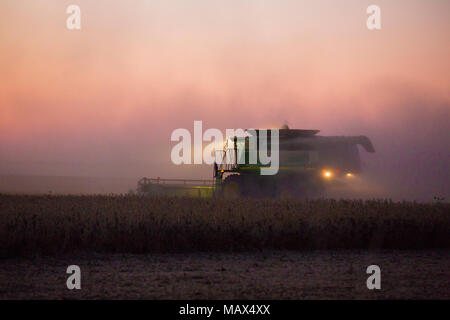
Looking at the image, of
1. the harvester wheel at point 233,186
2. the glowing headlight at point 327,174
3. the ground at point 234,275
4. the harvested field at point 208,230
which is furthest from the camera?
the harvester wheel at point 233,186

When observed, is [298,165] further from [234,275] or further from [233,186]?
[234,275]

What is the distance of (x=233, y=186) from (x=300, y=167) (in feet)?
10.3

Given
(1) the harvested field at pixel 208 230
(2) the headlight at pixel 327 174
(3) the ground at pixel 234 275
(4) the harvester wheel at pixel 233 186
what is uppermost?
(2) the headlight at pixel 327 174

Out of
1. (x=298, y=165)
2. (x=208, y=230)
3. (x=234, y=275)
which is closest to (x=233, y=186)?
(x=298, y=165)

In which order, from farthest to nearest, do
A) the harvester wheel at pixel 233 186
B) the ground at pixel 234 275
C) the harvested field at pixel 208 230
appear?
the harvester wheel at pixel 233 186 → the harvested field at pixel 208 230 → the ground at pixel 234 275

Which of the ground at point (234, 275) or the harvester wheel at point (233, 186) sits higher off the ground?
the harvester wheel at point (233, 186)

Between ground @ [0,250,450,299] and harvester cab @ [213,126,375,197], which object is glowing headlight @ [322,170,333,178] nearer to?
harvester cab @ [213,126,375,197]

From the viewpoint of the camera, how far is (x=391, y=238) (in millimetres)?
12820

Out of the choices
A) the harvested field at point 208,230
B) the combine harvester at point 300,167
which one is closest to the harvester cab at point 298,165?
the combine harvester at point 300,167

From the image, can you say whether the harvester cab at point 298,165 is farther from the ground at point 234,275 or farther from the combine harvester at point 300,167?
the ground at point 234,275

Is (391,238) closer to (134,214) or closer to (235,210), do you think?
(235,210)

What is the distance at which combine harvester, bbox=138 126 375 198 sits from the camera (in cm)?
2202

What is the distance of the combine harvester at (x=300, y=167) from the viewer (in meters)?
22.0

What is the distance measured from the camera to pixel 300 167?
2228cm
